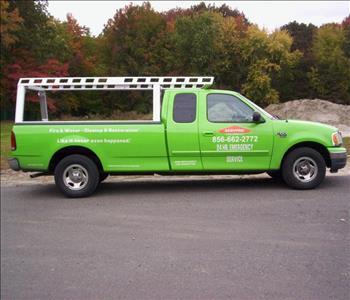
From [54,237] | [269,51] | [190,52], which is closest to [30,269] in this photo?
[54,237]

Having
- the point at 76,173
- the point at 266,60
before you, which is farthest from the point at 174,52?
the point at 266,60

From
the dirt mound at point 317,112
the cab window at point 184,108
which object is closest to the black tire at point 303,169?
the cab window at point 184,108

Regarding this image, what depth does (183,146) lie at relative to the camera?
8.40 meters

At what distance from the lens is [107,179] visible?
34.6ft

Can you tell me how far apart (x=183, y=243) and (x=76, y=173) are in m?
3.57

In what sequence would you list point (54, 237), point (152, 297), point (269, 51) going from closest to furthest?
1. point (152, 297)
2. point (54, 237)
3. point (269, 51)

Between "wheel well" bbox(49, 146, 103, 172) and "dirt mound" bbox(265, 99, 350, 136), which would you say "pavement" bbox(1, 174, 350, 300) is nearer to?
"wheel well" bbox(49, 146, 103, 172)

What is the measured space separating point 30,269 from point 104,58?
12.5 m

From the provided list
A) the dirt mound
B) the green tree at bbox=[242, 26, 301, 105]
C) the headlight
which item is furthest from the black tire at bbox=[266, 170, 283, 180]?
the green tree at bbox=[242, 26, 301, 105]

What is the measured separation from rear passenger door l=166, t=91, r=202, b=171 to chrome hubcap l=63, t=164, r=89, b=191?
1.59 meters

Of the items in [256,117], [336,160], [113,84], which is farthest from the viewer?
[113,84]

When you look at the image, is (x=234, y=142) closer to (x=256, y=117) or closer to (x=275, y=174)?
(x=256, y=117)

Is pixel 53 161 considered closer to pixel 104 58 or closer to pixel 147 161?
pixel 147 161

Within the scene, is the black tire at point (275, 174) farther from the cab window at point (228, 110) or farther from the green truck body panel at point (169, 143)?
Answer: the cab window at point (228, 110)
